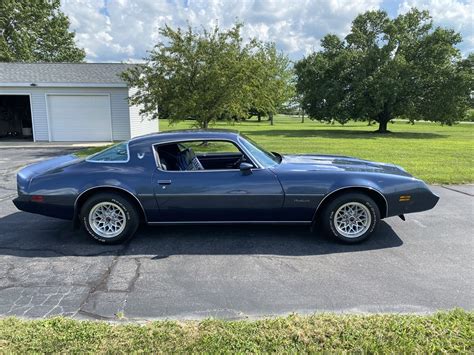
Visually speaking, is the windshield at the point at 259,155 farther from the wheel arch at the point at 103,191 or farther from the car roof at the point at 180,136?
the wheel arch at the point at 103,191

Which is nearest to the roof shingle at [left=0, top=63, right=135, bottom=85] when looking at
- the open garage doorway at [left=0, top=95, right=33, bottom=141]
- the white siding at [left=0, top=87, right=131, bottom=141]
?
the white siding at [left=0, top=87, right=131, bottom=141]

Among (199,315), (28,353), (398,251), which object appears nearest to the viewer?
(28,353)

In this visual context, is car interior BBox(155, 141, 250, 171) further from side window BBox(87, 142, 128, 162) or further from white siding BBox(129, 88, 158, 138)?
white siding BBox(129, 88, 158, 138)

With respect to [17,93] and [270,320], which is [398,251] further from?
[17,93]

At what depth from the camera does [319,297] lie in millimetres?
3104

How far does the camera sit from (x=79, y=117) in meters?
17.6

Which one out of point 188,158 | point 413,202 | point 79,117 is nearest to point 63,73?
point 79,117

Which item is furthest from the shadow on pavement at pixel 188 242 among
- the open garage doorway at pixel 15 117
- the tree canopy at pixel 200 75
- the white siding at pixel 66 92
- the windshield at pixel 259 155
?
the open garage doorway at pixel 15 117

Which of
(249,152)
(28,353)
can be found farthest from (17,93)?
(28,353)

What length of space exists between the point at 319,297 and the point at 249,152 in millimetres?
1955

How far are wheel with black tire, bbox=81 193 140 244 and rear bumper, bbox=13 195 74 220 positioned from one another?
→ 186 millimetres

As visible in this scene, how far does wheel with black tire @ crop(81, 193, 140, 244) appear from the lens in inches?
165

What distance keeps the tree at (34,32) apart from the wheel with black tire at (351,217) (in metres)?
40.3

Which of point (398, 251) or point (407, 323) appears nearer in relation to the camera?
point (407, 323)
